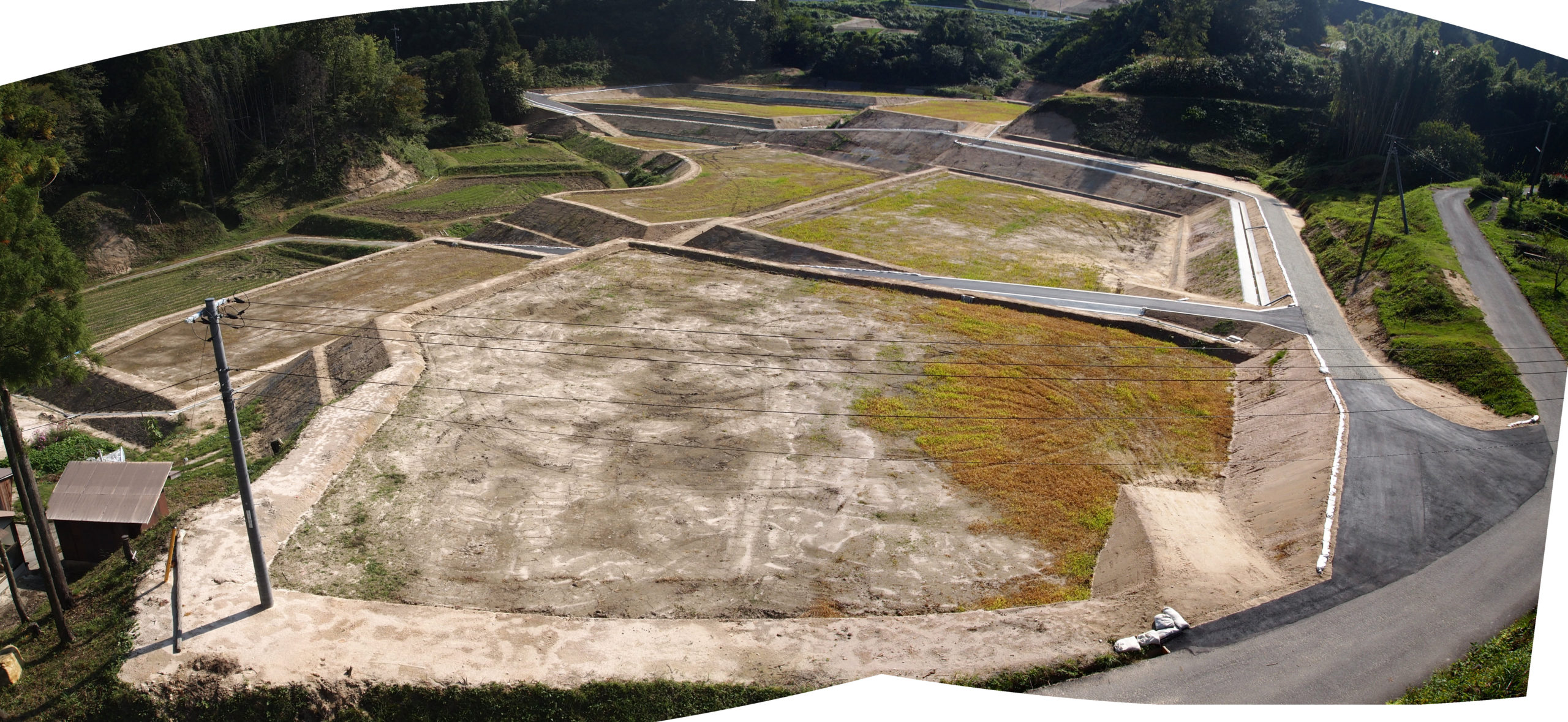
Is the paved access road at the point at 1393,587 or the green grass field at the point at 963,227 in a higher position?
the green grass field at the point at 963,227

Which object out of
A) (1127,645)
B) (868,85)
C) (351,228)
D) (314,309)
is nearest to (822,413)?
(1127,645)

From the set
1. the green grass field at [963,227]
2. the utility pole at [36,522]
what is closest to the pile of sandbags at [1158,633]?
the utility pole at [36,522]

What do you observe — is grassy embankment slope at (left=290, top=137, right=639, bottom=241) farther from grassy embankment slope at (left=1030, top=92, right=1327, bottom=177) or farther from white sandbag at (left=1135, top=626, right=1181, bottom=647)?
white sandbag at (left=1135, top=626, right=1181, bottom=647)

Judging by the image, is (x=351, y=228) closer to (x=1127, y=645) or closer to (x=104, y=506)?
(x=104, y=506)

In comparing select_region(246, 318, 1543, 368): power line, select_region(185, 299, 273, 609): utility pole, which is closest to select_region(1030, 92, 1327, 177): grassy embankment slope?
select_region(246, 318, 1543, 368): power line

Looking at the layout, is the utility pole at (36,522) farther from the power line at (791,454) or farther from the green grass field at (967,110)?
the green grass field at (967,110)
